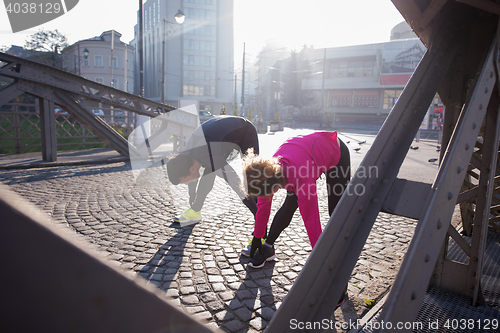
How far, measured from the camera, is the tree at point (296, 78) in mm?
55812

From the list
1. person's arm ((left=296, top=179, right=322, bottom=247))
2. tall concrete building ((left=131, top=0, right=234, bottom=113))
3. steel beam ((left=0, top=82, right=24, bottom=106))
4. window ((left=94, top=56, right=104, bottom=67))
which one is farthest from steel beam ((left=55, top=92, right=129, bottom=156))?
tall concrete building ((left=131, top=0, right=234, bottom=113))

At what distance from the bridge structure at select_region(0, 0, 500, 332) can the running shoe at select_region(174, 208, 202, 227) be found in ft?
10.5

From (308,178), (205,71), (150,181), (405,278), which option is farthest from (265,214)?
(205,71)

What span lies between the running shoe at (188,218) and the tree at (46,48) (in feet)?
126

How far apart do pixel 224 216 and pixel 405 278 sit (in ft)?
13.2

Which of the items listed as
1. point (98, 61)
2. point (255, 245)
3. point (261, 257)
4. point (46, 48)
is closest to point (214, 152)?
point (255, 245)

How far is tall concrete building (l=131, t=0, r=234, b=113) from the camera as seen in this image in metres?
59.0

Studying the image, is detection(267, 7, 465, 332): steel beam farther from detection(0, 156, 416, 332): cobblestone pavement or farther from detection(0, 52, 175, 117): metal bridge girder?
detection(0, 52, 175, 117): metal bridge girder

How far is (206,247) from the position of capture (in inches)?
153

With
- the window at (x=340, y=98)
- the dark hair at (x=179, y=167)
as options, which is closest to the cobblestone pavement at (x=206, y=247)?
the dark hair at (x=179, y=167)

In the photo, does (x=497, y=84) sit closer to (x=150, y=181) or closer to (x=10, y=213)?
(x=10, y=213)

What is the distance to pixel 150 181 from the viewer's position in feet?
25.0

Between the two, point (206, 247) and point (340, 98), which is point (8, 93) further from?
point (340, 98)

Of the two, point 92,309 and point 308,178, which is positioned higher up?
point 92,309
